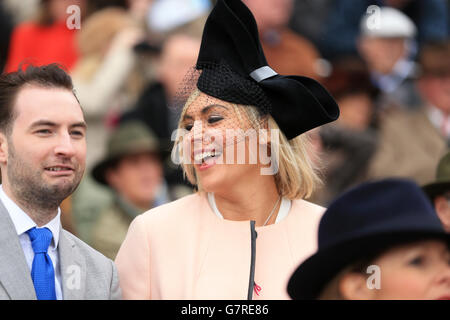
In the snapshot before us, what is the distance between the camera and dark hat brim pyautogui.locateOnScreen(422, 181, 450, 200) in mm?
5391

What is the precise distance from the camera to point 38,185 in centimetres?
402

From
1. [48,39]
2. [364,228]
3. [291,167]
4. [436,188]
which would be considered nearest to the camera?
[364,228]

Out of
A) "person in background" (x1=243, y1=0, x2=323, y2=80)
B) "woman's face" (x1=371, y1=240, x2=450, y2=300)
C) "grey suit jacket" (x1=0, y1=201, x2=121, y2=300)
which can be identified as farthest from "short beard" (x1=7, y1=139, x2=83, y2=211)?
"person in background" (x1=243, y1=0, x2=323, y2=80)

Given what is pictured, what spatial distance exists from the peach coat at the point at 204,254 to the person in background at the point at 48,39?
3.79 m

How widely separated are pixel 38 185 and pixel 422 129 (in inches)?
197

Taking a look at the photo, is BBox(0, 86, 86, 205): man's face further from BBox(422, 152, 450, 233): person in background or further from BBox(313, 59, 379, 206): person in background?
BBox(313, 59, 379, 206): person in background

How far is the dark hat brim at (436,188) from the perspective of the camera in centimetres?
539

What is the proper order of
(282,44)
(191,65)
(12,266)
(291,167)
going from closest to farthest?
(12,266)
(291,167)
(191,65)
(282,44)

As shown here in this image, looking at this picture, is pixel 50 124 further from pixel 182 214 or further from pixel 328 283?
pixel 328 283

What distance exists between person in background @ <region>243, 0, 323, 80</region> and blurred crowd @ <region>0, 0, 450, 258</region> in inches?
0.5

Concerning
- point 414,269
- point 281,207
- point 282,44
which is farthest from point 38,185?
point 282,44

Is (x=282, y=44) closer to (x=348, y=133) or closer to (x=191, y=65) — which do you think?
(x=348, y=133)

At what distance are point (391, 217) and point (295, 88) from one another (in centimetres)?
110

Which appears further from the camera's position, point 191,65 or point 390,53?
point 390,53
